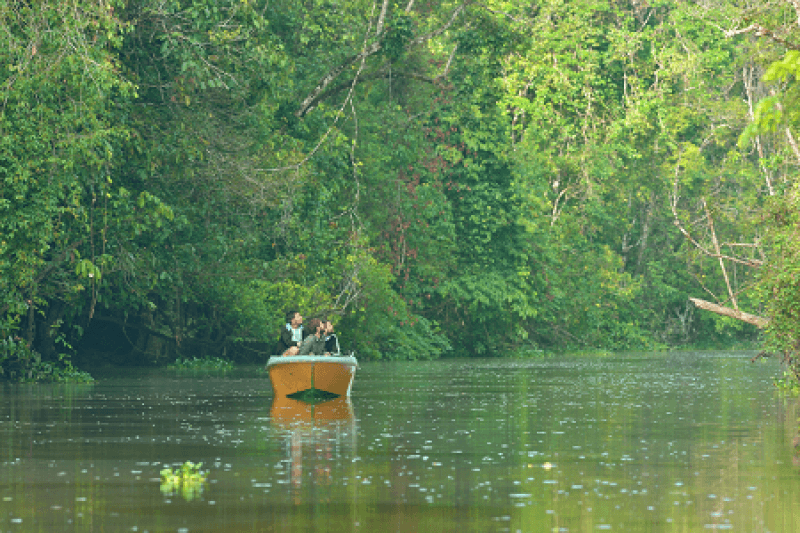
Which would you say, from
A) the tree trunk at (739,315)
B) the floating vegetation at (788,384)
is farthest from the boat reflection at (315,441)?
the floating vegetation at (788,384)

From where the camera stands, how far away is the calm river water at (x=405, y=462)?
10.2 metres

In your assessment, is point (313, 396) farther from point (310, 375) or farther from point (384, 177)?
point (384, 177)

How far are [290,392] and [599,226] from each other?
1776 inches

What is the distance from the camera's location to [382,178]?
4994 centimetres

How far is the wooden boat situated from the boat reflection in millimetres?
245

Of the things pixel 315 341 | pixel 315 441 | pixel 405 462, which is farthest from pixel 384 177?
pixel 405 462

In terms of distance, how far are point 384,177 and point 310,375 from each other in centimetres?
2562

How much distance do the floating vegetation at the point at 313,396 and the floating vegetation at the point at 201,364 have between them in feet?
47.6

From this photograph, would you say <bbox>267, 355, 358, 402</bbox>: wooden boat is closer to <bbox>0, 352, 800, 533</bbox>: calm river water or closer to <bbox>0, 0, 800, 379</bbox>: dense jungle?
<bbox>0, 352, 800, 533</bbox>: calm river water

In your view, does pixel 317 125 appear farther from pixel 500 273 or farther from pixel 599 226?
pixel 599 226

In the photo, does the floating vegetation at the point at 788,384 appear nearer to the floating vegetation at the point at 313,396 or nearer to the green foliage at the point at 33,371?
the floating vegetation at the point at 313,396

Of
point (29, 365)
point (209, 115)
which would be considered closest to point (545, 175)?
point (209, 115)

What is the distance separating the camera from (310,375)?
990 inches

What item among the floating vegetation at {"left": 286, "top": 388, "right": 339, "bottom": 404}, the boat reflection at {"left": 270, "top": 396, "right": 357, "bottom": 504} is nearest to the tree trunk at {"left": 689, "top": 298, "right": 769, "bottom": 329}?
the floating vegetation at {"left": 286, "top": 388, "right": 339, "bottom": 404}
